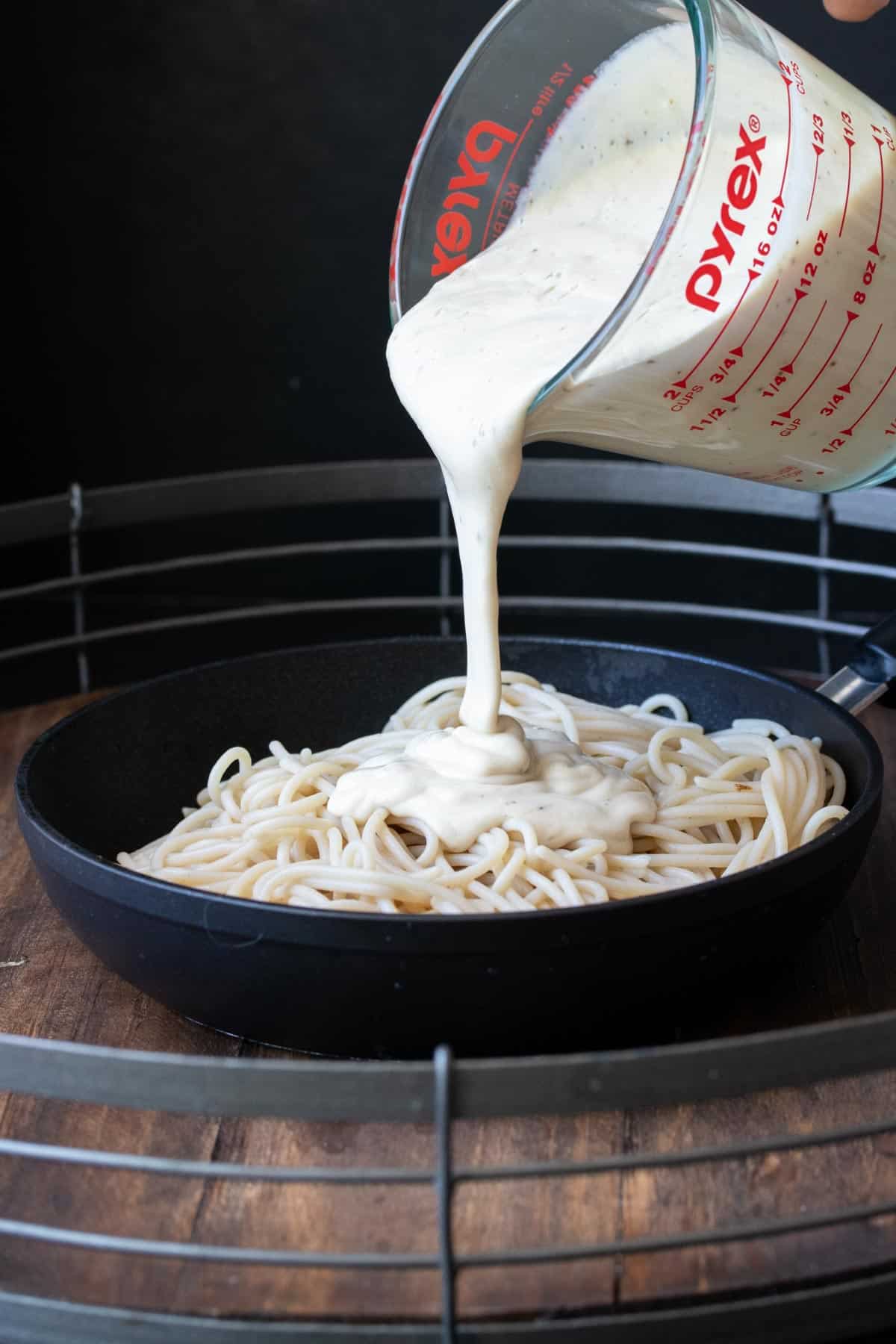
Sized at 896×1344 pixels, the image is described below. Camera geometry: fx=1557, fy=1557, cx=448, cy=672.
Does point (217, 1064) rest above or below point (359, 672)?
above

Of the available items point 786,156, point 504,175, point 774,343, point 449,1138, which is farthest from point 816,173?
point 449,1138

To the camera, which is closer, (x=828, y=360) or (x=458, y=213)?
(x=828, y=360)

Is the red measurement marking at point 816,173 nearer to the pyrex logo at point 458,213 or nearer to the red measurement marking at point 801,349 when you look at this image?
the red measurement marking at point 801,349

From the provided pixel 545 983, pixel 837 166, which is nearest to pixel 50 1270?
pixel 545 983

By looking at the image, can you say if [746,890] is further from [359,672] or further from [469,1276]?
[359,672]

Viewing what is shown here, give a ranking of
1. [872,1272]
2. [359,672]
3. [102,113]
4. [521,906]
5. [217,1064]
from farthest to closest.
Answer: [102,113]
[359,672]
[521,906]
[872,1272]
[217,1064]

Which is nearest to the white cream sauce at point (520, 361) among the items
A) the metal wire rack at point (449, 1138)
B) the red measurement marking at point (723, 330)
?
the red measurement marking at point (723, 330)

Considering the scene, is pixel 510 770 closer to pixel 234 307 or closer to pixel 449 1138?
pixel 449 1138
